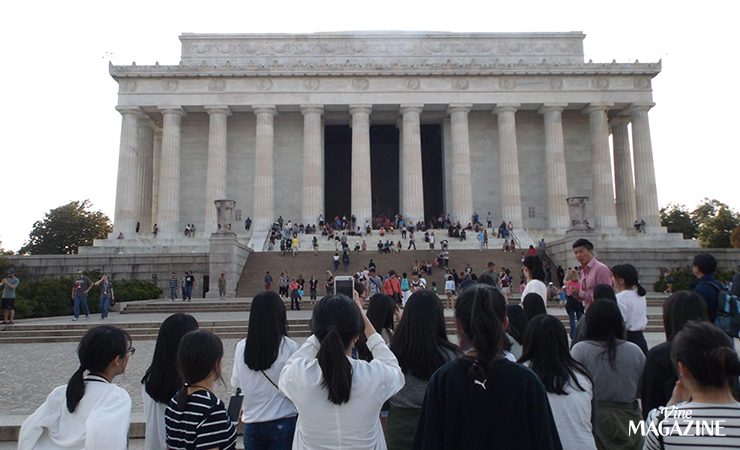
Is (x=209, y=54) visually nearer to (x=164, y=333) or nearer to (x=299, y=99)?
(x=299, y=99)

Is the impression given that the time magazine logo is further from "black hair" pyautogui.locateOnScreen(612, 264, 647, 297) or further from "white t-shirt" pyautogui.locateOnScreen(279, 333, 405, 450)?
"black hair" pyautogui.locateOnScreen(612, 264, 647, 297)

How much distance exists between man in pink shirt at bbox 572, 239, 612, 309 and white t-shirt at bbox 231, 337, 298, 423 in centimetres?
555

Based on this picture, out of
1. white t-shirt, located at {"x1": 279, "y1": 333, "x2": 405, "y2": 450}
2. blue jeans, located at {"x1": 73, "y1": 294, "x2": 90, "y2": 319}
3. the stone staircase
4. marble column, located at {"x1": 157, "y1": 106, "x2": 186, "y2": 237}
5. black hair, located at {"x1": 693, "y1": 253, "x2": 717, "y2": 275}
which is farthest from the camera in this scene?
marble column, located at {"x1": 157, "y1": 106, "x2": 186, "y2": 237}

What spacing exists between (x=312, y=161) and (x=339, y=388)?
45.5 m

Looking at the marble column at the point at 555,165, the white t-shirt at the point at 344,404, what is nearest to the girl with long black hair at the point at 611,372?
the white t-shirt at the point at 344,404

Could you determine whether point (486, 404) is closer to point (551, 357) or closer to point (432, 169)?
point (551, 357)

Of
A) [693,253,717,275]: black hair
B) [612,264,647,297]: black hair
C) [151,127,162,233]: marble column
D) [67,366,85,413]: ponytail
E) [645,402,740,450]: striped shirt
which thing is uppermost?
[151,127,162,233]: marble column

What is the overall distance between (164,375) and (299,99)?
45.5 metres

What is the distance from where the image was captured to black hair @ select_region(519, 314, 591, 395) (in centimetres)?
418

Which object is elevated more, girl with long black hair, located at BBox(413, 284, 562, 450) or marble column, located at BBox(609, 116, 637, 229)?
marble column, located at BBox(609, 116, 637, 229)

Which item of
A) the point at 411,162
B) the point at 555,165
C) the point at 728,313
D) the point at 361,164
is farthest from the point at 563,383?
the point at 555,165

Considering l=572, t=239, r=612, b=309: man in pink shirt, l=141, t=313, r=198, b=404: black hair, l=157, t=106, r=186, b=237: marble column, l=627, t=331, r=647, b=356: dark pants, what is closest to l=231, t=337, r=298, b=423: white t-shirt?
A: l=141, t=313, r=198, b=404: black hair

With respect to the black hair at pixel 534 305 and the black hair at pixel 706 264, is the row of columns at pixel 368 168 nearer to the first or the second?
the black hair at pixel 706 264

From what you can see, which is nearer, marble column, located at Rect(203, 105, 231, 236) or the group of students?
the group of students
